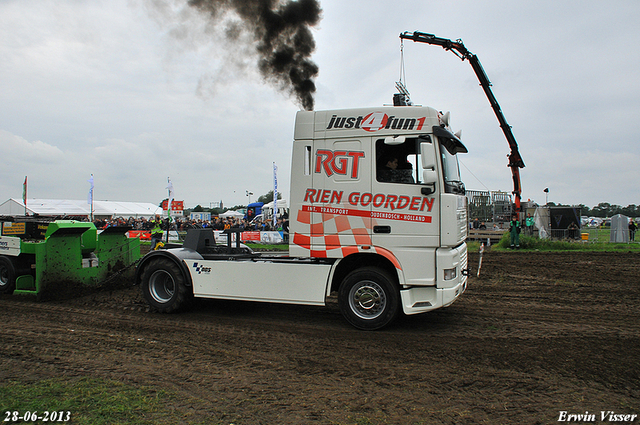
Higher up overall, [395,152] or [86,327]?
[395,152]

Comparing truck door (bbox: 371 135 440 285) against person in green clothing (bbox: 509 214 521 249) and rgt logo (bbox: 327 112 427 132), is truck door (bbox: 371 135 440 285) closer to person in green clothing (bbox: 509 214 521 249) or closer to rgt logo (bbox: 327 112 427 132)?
rgt logo (bbox: 327 112 427 132)

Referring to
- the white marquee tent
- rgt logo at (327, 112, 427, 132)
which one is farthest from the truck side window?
the white marquee tent

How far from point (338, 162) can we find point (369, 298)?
2.07 meters

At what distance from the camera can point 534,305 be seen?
7.44 metres

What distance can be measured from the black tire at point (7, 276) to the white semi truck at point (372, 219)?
5495 mm

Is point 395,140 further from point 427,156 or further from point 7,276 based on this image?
point 7,276

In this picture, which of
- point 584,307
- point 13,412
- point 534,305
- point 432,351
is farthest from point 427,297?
point 13,412

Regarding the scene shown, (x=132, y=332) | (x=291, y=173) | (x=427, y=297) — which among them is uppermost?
(x=291, y=173)

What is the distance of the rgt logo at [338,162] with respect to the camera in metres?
5.85

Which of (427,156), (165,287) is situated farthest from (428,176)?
(165,287)

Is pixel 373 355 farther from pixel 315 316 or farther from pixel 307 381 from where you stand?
pixel 315 316

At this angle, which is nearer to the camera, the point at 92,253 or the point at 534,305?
the point at 534,305

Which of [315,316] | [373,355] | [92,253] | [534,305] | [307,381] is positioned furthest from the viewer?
[92,253]

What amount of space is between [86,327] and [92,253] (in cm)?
310
